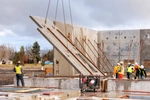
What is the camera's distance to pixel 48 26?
689 inches

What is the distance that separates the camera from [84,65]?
1598 cm

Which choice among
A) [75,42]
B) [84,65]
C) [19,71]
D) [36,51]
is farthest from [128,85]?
[36,51]

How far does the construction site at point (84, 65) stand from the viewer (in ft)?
39.7

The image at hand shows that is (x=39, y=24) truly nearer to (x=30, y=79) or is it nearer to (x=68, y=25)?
(x=30, y=79)

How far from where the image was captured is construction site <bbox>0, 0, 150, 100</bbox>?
477 inches

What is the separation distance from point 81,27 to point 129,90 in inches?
389

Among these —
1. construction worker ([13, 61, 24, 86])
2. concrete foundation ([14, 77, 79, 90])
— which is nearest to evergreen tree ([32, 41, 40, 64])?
concrete foundation ([14, 77, 79, 90])

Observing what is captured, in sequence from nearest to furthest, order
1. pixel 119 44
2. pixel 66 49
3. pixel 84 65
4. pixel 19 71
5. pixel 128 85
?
1. pixel 128 85
2. pixel 19 71
3. pixel 84 65
4. pixel 66 49
5. pixel 119 44

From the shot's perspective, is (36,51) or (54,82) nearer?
(54,82)

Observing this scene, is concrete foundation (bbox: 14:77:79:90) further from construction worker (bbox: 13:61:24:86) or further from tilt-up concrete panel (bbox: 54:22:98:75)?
tilt-up concrete panel (bbox: 54:22:98:75)

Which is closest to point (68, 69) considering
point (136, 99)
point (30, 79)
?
point (30, 79)

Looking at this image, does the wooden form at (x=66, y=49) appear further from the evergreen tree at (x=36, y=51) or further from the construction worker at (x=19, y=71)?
the evergreen tree at (x=36, y=51)

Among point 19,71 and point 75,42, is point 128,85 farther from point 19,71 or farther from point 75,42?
point 75,42

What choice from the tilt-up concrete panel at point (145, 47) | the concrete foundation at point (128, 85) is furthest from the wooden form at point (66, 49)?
the tilt-up concrete panel at point (145, 47)
